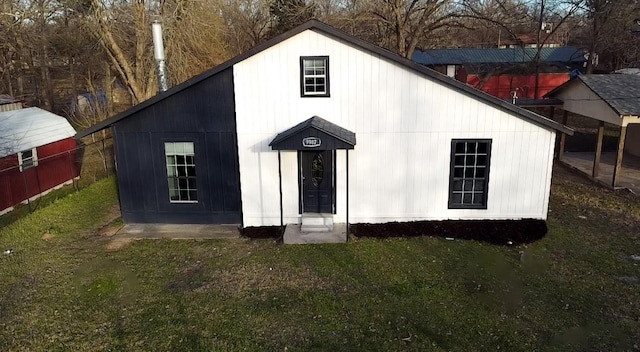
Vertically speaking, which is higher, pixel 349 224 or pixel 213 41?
pixel 213 41

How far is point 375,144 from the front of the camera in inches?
482

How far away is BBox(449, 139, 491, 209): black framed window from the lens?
12.1m

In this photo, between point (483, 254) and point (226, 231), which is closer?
point (483, 254)

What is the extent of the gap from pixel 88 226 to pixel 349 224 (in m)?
7.65

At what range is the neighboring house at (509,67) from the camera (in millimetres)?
34469

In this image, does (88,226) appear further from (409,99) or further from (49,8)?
(49,8)

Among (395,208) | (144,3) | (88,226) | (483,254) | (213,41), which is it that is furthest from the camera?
(213,41)

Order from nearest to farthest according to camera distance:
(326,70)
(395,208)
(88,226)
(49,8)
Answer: (326,70), (395,208), (88,226), (49,8)

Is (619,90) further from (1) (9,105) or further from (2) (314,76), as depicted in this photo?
(1) (9,105)

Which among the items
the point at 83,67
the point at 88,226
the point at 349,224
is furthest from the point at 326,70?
the point at 83,67

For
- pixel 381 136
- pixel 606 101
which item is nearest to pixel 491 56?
pixel 606 101

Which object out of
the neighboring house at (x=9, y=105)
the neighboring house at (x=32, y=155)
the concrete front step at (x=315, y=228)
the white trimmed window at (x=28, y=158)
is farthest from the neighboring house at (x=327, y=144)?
the neighboring house at (x=9, y=105)

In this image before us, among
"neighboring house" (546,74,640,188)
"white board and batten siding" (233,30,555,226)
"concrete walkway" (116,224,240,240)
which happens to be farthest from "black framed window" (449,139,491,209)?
"concrete walkway" (116,224,240,240)

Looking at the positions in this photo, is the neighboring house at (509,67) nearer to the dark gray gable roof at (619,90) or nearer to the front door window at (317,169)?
the dark gray gable roof at (619,90)
